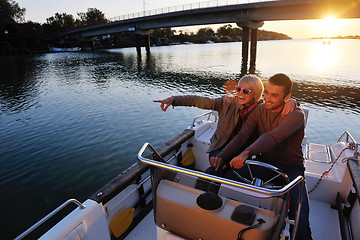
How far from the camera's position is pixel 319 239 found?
341cm

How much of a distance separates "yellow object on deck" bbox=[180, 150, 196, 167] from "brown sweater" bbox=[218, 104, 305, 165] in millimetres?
1986

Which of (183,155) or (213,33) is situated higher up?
(213,33)

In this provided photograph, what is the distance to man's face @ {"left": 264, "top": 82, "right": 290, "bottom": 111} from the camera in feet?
8.92

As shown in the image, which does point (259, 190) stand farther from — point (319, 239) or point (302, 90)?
point (302, 90)

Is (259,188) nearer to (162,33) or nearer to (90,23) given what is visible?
(90,23)

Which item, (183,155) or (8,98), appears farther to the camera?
(8,98)

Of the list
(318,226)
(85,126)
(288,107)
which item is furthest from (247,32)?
(288,107)

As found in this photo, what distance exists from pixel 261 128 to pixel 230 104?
0.57 meters

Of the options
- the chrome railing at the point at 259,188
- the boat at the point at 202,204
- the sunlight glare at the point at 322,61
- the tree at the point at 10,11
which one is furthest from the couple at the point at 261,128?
the tree at the point at 10,11

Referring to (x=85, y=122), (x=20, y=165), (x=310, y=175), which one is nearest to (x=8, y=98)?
(x=85, y=122)

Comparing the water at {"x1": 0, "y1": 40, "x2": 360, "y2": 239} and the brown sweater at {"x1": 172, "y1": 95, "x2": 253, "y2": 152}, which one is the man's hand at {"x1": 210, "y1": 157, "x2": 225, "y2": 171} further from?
the water at {"x1": 0, "y1": 40, "x2": 360, "y2": 239}

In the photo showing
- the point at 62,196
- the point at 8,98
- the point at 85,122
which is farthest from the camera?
the point at 8,98

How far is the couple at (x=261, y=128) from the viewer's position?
260cm

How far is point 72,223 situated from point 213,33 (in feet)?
579
